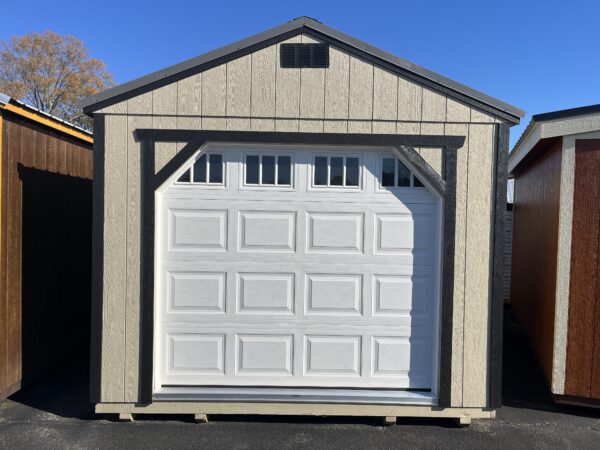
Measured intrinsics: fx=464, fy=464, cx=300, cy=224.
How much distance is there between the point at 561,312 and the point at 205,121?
3.80 metres

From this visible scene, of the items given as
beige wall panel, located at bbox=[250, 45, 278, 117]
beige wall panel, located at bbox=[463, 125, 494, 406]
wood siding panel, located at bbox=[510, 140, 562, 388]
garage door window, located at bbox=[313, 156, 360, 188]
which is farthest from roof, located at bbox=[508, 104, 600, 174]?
beige wall panel, located at bbox=[250, 45, 278, 117]

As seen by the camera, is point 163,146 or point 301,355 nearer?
point 163,146

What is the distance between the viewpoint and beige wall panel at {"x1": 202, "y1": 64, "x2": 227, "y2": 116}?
4.09 metres

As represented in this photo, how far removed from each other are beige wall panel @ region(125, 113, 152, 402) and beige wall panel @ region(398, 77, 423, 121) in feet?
7.29

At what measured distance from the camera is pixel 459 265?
414 cm

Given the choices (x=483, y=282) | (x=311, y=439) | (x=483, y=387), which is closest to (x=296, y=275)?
(x=311, y=439)

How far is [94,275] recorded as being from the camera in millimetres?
4109

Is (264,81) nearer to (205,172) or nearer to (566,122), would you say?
(205,172)

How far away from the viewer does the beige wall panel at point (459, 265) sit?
4.11 metres

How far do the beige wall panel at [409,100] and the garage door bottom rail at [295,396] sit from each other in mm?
2494

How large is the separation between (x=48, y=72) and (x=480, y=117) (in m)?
27.1

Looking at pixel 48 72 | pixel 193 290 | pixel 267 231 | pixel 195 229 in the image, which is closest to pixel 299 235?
pixel 267 231

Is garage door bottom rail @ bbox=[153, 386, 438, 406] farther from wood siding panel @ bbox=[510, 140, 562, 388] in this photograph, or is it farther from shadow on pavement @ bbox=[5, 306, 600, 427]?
wood siding panel @ bbox=[510, 140, 562, 388]

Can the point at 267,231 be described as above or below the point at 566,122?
below
